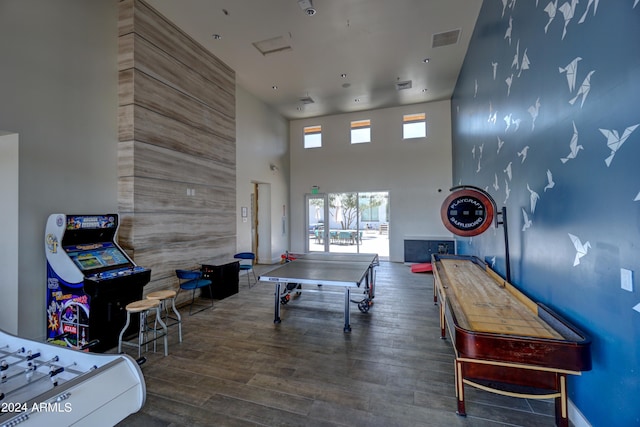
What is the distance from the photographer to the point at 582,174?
1806 millimetres

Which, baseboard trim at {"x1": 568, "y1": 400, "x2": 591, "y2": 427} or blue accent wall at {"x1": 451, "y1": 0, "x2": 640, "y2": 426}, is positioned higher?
blue accent wall at {"x1": 451, "y1": 0, "x2": 640, "y2": 426}

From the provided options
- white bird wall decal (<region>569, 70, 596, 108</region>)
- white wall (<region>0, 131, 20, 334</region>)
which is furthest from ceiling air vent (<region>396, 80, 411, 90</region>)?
white wall (<region>0, 131, 20, 334</region>)

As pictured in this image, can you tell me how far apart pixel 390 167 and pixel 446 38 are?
397cm

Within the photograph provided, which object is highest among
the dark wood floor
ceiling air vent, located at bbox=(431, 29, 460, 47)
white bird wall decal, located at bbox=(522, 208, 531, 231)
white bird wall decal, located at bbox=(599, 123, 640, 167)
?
ceiling air vent, located at bbox=(431, 29, 460, 47)

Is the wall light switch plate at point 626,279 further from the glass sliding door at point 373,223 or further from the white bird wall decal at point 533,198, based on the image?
the glass sliding door at point 373,223

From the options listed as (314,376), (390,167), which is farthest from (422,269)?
(314,376)

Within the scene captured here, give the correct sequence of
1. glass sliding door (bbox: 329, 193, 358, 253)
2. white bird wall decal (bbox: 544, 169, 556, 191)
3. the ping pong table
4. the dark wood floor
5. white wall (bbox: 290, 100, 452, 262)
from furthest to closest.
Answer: glass sliding door (bbox: 329, 193, 358, 253)
white wall (bbox: 290, 100, 452, 262)
the ping pong table
white bird wall decal (bbox: 544, 169, 556, 191)
the dark wood floor

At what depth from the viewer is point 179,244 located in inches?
185

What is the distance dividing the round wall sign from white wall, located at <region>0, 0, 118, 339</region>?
443 cm

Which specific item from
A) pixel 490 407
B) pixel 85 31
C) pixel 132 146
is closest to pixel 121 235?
pixel 132 146

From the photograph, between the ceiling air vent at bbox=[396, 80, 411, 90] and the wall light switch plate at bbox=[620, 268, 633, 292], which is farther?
the ceiling air vent at bbox=[396, 80, 411, 90]

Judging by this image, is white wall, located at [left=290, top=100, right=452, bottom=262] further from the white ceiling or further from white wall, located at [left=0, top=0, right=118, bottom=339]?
white wall, located at [left=0, top=0, right=118, bottom=339]

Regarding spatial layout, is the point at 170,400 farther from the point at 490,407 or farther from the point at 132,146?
the point at 132,146

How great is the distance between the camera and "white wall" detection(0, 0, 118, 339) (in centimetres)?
297
